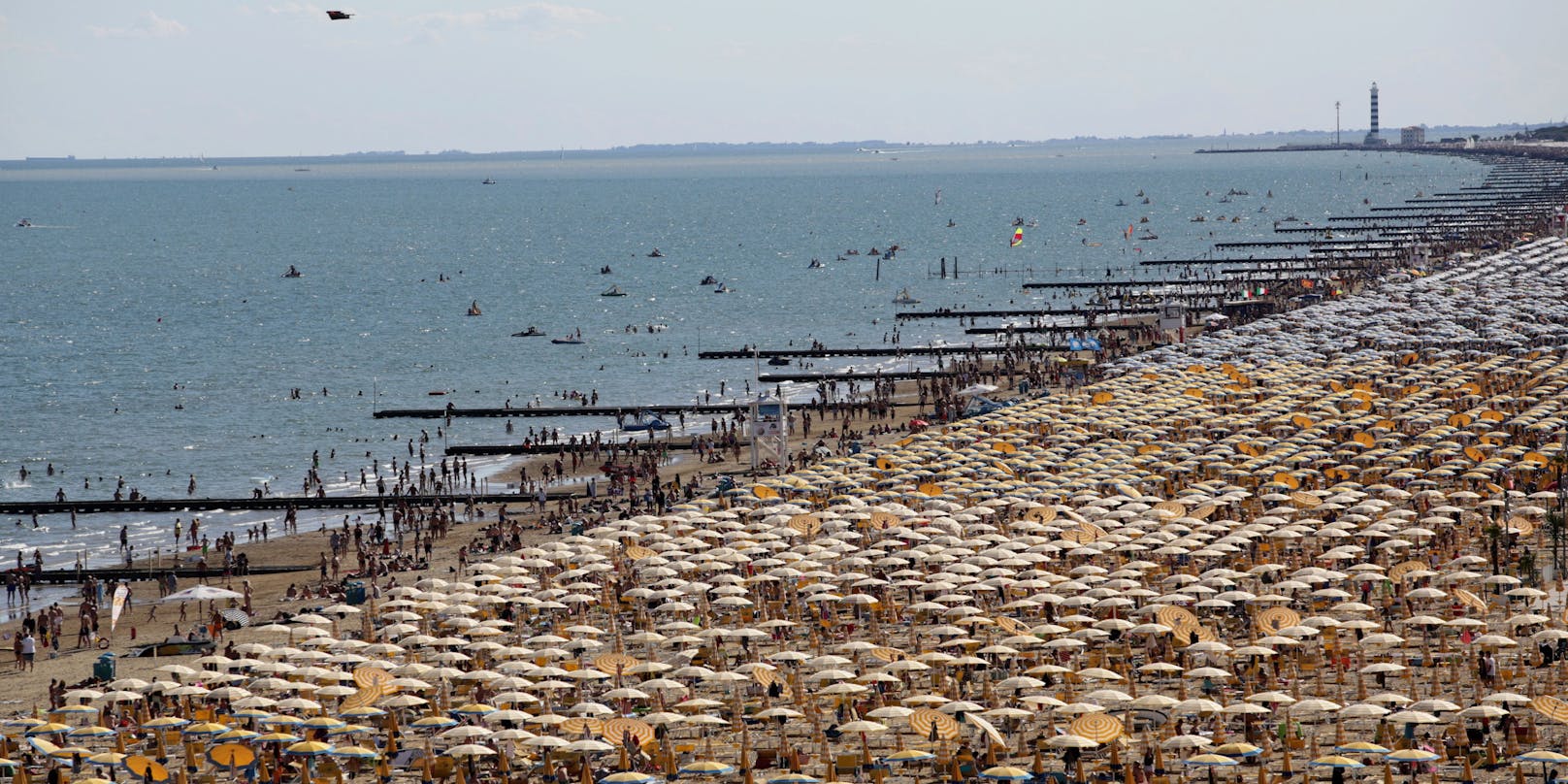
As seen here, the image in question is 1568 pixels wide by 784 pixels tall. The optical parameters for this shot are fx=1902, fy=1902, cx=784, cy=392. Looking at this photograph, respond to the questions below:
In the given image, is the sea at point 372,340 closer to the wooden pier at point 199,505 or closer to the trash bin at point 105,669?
the wooden pier at point 199,505

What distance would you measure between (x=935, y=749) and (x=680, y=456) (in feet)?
128

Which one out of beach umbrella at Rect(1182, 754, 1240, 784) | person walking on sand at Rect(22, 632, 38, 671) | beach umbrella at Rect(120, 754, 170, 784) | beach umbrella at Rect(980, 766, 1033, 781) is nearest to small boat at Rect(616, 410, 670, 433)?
person walking on sand at Rect(22, 632, 38, 671)

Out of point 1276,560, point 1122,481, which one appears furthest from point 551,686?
point 1122,481

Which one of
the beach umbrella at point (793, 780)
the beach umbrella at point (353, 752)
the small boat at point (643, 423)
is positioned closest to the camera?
the beach umbrella at point (793, 780)

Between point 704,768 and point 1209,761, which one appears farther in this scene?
point 704,768

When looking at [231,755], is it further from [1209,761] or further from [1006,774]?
[1209,761]

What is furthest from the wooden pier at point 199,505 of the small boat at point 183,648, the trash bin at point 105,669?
the trash bin at point 105,669

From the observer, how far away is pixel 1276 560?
1625 inches

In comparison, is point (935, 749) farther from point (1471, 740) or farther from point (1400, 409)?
point (1400, 409)

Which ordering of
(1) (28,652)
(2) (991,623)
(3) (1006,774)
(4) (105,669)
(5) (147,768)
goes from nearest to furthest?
(3) (1006,774)
(5) (147,768)
(2) (991,623)
(4) (105,669)
(1) (28,652)

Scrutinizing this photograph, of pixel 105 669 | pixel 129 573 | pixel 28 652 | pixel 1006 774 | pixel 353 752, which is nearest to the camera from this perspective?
pixel 1006 774

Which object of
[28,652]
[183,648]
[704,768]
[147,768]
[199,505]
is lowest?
[199,505]

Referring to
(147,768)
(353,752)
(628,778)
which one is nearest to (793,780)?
(628,778)

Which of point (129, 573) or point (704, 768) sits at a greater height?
point (704, 768)
